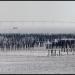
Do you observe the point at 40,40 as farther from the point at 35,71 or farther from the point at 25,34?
the point at 35,71

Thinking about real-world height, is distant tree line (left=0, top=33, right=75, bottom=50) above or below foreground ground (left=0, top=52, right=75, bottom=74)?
above

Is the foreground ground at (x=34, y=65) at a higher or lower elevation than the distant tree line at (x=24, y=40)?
lower

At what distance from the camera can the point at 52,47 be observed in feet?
3.84

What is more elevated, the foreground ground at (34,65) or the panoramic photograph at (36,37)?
the panoramic photograph at (36,37)

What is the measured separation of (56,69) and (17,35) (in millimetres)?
374

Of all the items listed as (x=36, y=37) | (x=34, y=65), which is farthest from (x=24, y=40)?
(x=34, y=65)

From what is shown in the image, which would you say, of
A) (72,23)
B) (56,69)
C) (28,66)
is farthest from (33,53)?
(72,23)

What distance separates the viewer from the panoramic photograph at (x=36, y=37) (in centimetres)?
117

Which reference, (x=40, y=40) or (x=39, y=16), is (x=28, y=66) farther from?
(x=39, y=16)

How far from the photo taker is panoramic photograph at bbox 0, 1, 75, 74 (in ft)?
3.83

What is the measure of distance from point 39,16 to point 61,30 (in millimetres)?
189

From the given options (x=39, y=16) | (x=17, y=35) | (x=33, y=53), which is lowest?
(x=33, y=53)

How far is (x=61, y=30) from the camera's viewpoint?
3.84ft

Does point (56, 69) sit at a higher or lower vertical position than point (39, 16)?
lower
